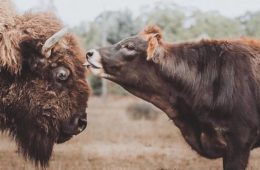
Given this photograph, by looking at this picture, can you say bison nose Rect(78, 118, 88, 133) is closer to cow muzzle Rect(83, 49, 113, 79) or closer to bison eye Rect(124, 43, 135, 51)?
cow muzzle Rect(83, 49, 113, 79)

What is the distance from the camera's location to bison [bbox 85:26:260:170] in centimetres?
943

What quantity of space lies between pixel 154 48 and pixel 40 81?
1.94 meters

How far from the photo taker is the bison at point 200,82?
30.9 ft

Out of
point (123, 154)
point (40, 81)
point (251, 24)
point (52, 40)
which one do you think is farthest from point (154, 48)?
point (251, 24)

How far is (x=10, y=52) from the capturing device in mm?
9008

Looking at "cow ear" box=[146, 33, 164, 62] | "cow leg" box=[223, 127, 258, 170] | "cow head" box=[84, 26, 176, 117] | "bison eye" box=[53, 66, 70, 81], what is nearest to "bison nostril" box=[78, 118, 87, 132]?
"bison eye" box=[53, 66, 70, 81]

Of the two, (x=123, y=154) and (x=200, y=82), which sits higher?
(x=200, y=82)

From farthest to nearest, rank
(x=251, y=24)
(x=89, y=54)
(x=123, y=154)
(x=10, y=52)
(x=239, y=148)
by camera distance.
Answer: (x=251, y=24) < (x=123, y=154) < (x=89, y=54) < (x=239, y=148) < (x=10, y=52)

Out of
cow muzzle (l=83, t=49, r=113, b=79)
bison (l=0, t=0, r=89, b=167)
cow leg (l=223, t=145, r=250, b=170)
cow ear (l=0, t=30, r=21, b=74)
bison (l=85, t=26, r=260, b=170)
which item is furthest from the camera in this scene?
cow muzzle (l=83, t=49, r=113, b=79)

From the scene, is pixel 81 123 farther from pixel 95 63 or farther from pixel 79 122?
pixel 95 63

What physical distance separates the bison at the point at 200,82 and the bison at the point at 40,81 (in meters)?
0.45

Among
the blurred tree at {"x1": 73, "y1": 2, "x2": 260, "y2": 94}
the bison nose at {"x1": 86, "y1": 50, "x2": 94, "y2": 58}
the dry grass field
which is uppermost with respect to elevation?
the bison nose at {"x1": 86, "y1": 50, "x2": 94, "y2": 58}

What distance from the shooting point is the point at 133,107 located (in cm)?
3516

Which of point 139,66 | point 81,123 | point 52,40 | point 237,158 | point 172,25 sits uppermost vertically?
point 52,40
